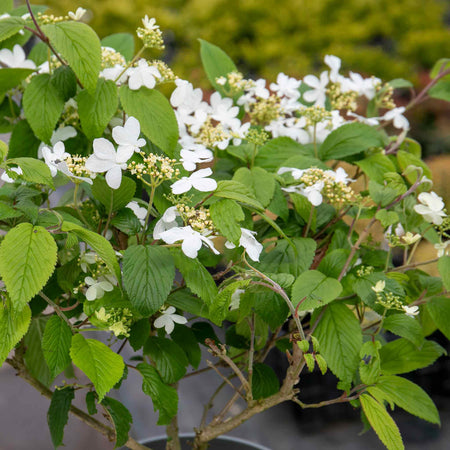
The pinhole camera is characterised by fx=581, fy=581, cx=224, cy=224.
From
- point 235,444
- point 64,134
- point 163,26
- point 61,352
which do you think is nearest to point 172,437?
point 235,444

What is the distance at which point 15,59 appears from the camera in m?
0.69

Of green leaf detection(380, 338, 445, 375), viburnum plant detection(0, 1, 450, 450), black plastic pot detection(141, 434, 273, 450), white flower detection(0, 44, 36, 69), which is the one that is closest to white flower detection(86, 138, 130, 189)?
viburnum plant detection(0, 1, 450, 450)

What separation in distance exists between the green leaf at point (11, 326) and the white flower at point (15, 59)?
33 cm

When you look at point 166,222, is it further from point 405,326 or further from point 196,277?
point 405,326

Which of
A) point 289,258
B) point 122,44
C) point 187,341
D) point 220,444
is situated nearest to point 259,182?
point 289,258

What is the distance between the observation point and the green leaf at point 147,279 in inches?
19.5

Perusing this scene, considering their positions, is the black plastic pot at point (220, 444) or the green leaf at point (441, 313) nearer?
the green leaf at point (441, 313)

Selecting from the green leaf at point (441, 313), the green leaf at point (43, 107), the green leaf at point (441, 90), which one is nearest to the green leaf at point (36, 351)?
the green leaf at point (43, 107)

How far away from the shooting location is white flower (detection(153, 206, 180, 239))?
51 centimetres

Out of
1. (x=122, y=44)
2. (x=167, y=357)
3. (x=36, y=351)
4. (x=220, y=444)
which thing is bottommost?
(x=220, y=444)

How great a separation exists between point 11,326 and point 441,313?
44 cm

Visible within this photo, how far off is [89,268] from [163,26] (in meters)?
3.61

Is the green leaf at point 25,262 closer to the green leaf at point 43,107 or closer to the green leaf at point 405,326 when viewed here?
the green leaf at point 43,107

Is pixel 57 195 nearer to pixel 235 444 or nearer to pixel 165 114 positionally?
pixel 235 444
